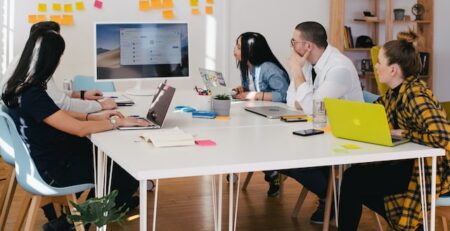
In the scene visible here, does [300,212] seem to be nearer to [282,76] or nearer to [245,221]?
[245,221]

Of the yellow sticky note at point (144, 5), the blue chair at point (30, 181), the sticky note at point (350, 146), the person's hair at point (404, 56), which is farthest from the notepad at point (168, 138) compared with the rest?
the yellow sticky note at point (144, 5)

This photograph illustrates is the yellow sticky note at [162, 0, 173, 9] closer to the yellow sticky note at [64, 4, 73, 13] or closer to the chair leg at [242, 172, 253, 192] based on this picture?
the yellow sticky note at [64, 4, 73, 13]

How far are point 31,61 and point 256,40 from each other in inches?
74.7

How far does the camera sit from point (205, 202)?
4.17 m

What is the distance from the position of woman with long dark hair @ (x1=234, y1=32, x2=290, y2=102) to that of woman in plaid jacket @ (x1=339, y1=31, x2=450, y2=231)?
141cm

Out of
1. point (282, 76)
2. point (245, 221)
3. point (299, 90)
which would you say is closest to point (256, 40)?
point (282, 76)

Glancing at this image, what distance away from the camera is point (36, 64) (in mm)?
2861

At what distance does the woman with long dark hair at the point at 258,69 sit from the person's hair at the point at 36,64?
1.55 metres

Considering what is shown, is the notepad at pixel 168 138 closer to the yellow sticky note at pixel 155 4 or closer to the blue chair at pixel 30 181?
the blue chair at pixel 30 181

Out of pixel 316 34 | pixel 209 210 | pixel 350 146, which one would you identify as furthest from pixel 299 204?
pixel 350 146

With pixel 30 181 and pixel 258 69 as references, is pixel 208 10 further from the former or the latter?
pixel 30 181

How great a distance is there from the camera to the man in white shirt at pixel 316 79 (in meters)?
3.44

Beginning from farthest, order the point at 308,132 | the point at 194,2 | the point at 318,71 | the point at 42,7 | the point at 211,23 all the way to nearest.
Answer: the point at 211,23
the point at 194,2
the point at 42,7
the point at 318,71
the point at 308,132

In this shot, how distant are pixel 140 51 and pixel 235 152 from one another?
6.82 feet
